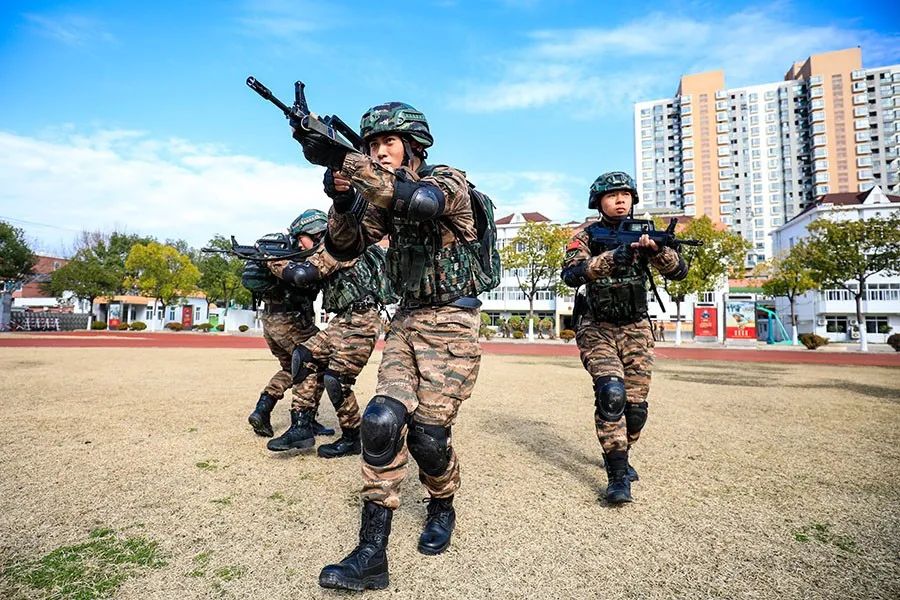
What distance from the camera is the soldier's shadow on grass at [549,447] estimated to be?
4191 millimetres

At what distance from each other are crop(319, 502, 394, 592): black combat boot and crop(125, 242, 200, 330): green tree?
55234 millimetres

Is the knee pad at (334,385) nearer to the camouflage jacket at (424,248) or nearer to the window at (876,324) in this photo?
the camouflage jacket at (424,248)

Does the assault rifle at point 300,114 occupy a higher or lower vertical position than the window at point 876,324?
higher

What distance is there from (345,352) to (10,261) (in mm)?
50346

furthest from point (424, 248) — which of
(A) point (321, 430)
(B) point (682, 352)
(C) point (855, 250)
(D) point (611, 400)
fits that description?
(C) point (855, 250)

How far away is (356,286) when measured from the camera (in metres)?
4.84

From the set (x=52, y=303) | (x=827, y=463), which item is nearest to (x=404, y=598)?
(x=827, y=463)

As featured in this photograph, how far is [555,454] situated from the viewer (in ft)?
16.0

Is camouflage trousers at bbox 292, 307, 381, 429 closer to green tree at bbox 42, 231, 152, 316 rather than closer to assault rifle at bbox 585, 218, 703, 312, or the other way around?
assault rifle at bbox 585, 218, 703, 312

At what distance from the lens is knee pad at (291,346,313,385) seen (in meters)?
4.81

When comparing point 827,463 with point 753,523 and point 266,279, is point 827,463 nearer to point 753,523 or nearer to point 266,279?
point 753,523

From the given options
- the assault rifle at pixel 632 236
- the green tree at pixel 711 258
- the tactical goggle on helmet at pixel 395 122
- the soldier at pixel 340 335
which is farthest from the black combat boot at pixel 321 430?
the green tree at pixel 711 258

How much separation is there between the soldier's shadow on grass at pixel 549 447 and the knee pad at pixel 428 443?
163 cm

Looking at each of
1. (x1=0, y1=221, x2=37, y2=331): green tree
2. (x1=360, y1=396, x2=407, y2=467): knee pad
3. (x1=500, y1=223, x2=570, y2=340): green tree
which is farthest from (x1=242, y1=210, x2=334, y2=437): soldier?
(x1=0, y1=221, x2=37, y2=331): green tree
